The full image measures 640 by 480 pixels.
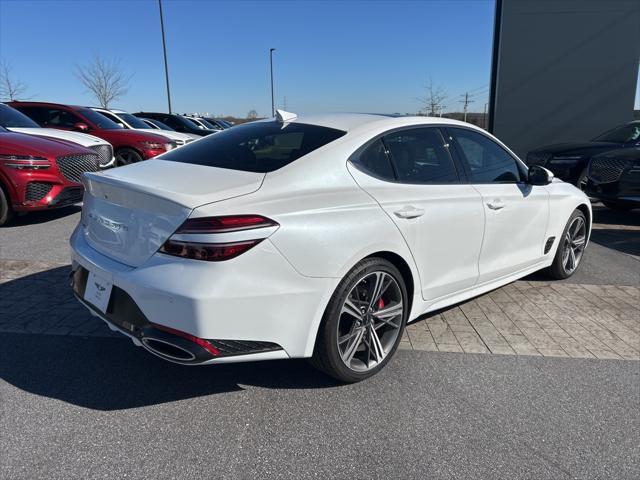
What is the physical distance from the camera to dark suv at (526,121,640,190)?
9578 mm

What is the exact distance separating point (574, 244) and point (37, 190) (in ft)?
21.9

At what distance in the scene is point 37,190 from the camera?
666 cm

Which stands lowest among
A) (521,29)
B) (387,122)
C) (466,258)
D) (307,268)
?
(466,258)

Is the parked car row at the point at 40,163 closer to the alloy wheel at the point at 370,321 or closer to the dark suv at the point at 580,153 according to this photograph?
the alloy wheel at the point at 370,321

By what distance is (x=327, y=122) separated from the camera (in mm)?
3398

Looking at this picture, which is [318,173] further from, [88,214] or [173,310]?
[88,214]

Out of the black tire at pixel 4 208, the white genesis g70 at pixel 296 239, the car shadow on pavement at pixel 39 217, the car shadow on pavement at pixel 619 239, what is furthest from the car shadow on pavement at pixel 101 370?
the car shadow on pavement at pixel 619 239

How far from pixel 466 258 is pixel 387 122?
114cm

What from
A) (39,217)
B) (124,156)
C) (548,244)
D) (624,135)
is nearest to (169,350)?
(548,244)

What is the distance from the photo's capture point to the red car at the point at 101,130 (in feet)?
34.3

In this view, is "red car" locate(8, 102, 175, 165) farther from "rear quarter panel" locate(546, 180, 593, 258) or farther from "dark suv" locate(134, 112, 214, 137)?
"rear quarter panel" locate(546, 180, 593, 258)

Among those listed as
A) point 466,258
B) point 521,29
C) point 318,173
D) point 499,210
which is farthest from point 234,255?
point 521,29

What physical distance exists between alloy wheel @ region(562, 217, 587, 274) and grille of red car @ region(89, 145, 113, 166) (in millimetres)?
6897

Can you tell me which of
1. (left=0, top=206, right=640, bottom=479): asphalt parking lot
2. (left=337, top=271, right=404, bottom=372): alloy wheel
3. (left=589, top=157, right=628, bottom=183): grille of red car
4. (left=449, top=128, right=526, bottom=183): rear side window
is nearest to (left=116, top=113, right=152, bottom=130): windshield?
(left=0, top=206, right=640, bottom=479): asphalt parking lot
